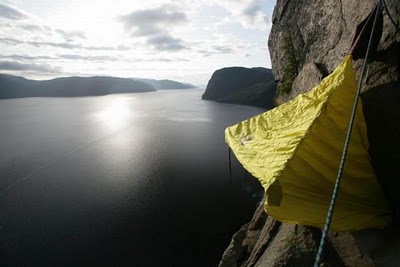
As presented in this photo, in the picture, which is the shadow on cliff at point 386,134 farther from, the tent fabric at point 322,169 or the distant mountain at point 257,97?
the distant mountain at point 257,97

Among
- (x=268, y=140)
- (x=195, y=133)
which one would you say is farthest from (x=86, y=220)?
(x=195, y=133)

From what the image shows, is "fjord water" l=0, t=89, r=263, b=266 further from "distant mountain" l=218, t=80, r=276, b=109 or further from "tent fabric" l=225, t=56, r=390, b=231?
"distant mountain" l=218, t=80, r=276, b=109

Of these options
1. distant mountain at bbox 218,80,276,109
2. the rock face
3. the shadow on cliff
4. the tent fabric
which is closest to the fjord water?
the rock face

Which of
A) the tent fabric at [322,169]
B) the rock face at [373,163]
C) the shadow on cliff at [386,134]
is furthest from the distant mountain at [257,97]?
the tent fabric at [322,169]

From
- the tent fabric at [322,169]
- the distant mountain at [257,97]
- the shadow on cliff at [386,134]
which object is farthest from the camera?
the distant mountain at [257,97]

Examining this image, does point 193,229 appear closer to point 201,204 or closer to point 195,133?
point 201,204
